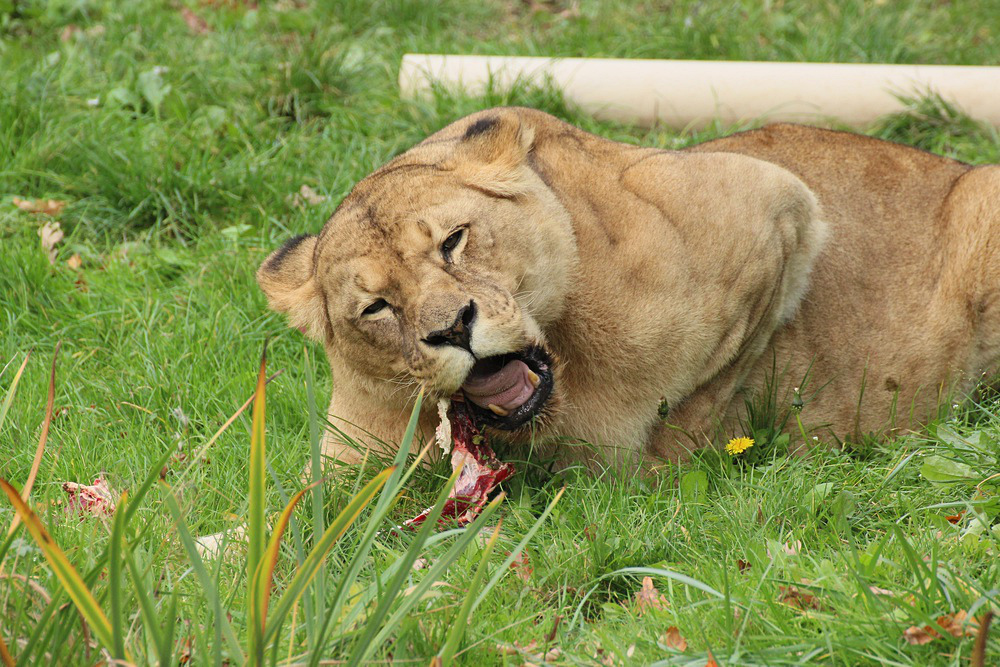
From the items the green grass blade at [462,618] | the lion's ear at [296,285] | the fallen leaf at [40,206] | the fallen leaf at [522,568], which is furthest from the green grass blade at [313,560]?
the fallen leaf at [40,206]

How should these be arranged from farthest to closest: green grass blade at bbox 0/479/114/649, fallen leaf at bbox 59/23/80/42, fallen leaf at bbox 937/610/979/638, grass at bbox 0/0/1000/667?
fallen leaf at bbox 59/23/80/42 → grass at bbox 0/0/1000/667 → fallen leaf at bbox 937/610/979/638 → green grass blade at bbox 0/479/114/649

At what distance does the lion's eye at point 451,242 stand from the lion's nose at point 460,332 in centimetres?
28

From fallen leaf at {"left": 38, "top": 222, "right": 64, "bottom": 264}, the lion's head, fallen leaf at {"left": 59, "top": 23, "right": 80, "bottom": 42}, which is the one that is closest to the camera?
the lion's head

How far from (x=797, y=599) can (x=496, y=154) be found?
1.89m

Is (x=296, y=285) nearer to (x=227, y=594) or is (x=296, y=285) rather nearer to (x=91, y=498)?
(x=91, y=498)

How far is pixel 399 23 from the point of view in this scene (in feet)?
27.1

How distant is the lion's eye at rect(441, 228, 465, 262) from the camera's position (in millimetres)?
A: 3727

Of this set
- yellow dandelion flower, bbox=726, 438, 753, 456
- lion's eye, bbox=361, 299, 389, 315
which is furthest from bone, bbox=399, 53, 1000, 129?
lion's eye, bbox=361, 299, 389, 315

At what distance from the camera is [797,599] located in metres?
2.99

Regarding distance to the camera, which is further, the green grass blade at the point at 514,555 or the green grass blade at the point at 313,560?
the green grass blade at the point at 514,555

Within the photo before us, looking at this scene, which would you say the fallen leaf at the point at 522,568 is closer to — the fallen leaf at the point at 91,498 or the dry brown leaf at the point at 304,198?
the fallen leaf at the point at 91,498

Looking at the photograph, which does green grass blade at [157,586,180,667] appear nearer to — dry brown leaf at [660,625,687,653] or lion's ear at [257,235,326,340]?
dry brown leaf at [660,625,687,653]

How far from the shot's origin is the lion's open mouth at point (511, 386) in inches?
146

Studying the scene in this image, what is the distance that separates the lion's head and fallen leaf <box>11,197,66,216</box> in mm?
2668
